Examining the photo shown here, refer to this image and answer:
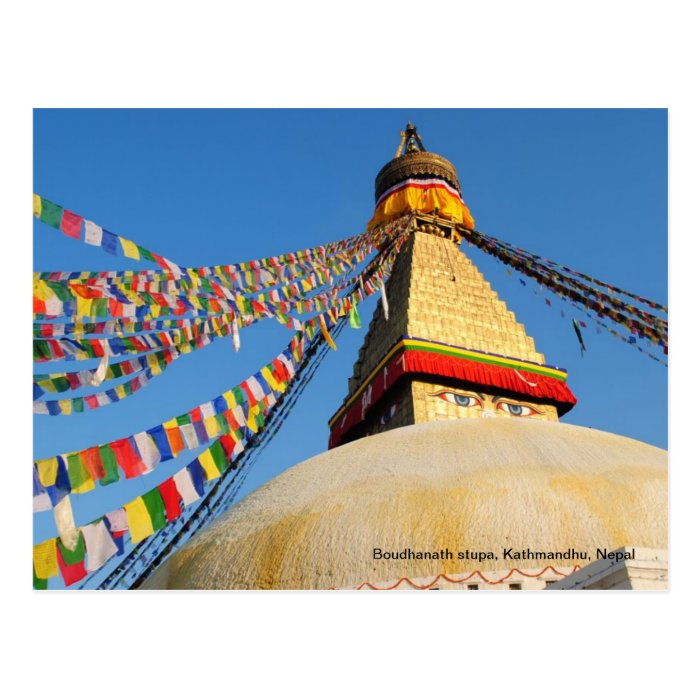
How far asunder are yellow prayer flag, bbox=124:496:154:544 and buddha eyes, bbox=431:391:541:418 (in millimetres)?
6259

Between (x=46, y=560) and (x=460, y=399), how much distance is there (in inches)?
277

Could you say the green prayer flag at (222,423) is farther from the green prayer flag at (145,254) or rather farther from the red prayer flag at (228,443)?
the green prayer flag at (145,254)

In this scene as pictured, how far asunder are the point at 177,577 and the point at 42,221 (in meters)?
2.77

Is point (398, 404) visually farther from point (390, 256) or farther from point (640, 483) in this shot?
point (640, 483)

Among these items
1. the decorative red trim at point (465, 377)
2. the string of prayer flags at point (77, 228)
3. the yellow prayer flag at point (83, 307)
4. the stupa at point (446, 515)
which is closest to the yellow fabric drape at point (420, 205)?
the decorative red trim at point (465, 377)

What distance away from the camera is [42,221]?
3.99 m

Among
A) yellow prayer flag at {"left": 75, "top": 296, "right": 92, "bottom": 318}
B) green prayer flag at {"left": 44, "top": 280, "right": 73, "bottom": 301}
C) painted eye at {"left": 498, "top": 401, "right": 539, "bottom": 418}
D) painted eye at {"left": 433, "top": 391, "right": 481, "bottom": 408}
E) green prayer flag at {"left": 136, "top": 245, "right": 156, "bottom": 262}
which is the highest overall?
green prayer flag at {"left": 136, "top": 245, "right": 156, "bottom": 262}

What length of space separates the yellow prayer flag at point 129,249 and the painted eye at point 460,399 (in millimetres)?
5855

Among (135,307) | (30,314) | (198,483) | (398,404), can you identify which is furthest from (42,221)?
(398,404)

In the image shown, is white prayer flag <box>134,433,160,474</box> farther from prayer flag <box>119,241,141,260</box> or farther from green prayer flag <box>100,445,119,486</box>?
prayer flag <box>119,241,141,260</box>

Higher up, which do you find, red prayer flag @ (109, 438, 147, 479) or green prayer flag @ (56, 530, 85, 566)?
red prayer flag @ (109, 438, 147, 479)

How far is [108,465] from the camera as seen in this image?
12.1 feet

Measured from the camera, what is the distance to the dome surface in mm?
4453

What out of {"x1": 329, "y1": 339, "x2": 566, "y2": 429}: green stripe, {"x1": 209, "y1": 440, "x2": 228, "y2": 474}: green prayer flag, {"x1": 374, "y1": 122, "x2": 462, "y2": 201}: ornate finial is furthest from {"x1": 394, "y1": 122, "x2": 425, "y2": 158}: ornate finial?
{"x1": 209, "y1": 440, "x2": 228, "y2": 474}: green prayer flag
